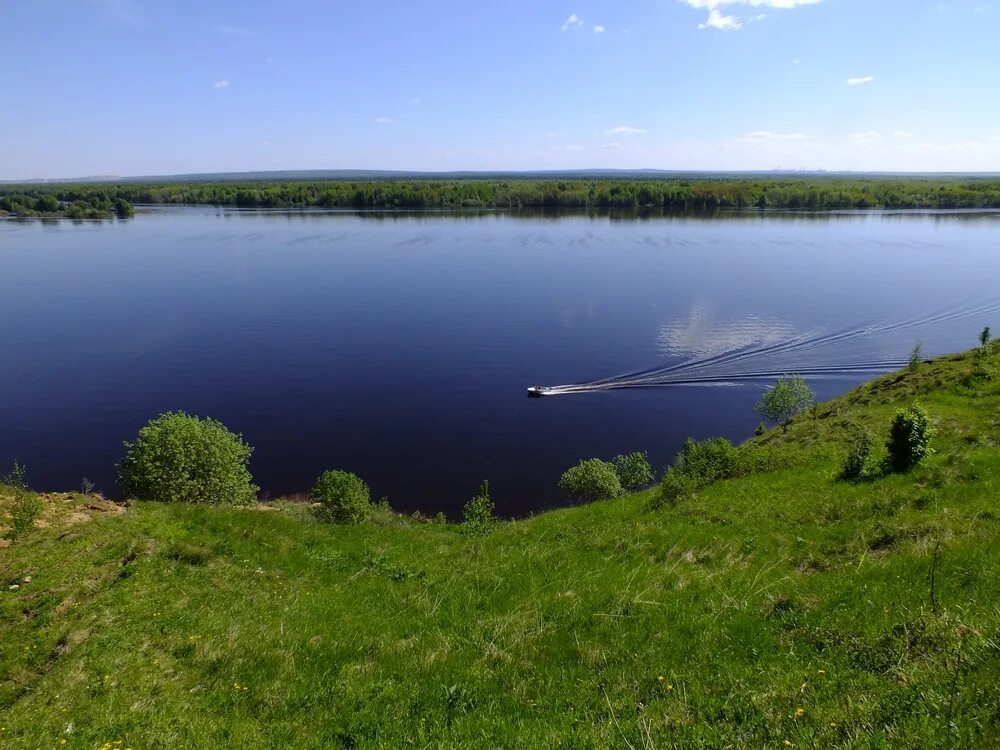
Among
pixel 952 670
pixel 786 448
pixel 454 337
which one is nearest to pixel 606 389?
pixel 454 337

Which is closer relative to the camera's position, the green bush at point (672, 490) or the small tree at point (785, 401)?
the green bush at point (672, 490)

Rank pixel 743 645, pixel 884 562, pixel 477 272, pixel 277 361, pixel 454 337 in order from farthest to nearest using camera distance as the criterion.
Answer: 1. pixel 477 272
2. pixel 454 337
3. pixel 277 361
4. pixel 884 562
5. pixel 743 645

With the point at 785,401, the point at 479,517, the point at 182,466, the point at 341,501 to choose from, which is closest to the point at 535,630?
the point at 479,517

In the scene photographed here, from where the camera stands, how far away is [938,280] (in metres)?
83.1

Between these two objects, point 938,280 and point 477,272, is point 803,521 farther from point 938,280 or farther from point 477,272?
point 938,280

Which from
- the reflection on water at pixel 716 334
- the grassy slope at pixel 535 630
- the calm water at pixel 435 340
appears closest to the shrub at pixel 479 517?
the grassy slope at pixel 535 630

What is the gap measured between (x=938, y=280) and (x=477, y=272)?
71572 millimetres

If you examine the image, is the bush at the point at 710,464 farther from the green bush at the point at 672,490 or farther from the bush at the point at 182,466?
the bush at the point at 182,466

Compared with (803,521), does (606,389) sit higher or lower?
lower

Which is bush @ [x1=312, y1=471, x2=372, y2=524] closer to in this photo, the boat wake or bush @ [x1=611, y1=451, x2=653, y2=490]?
bush @ [x1=611, y1=451, x2=653, y2=490]

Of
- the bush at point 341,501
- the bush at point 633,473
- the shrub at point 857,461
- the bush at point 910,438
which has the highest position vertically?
the bush at point 910,438

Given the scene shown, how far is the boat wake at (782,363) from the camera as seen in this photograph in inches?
2137

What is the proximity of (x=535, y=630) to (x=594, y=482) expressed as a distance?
78.9 ft

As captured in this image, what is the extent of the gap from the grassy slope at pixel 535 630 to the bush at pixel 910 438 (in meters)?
0.53
